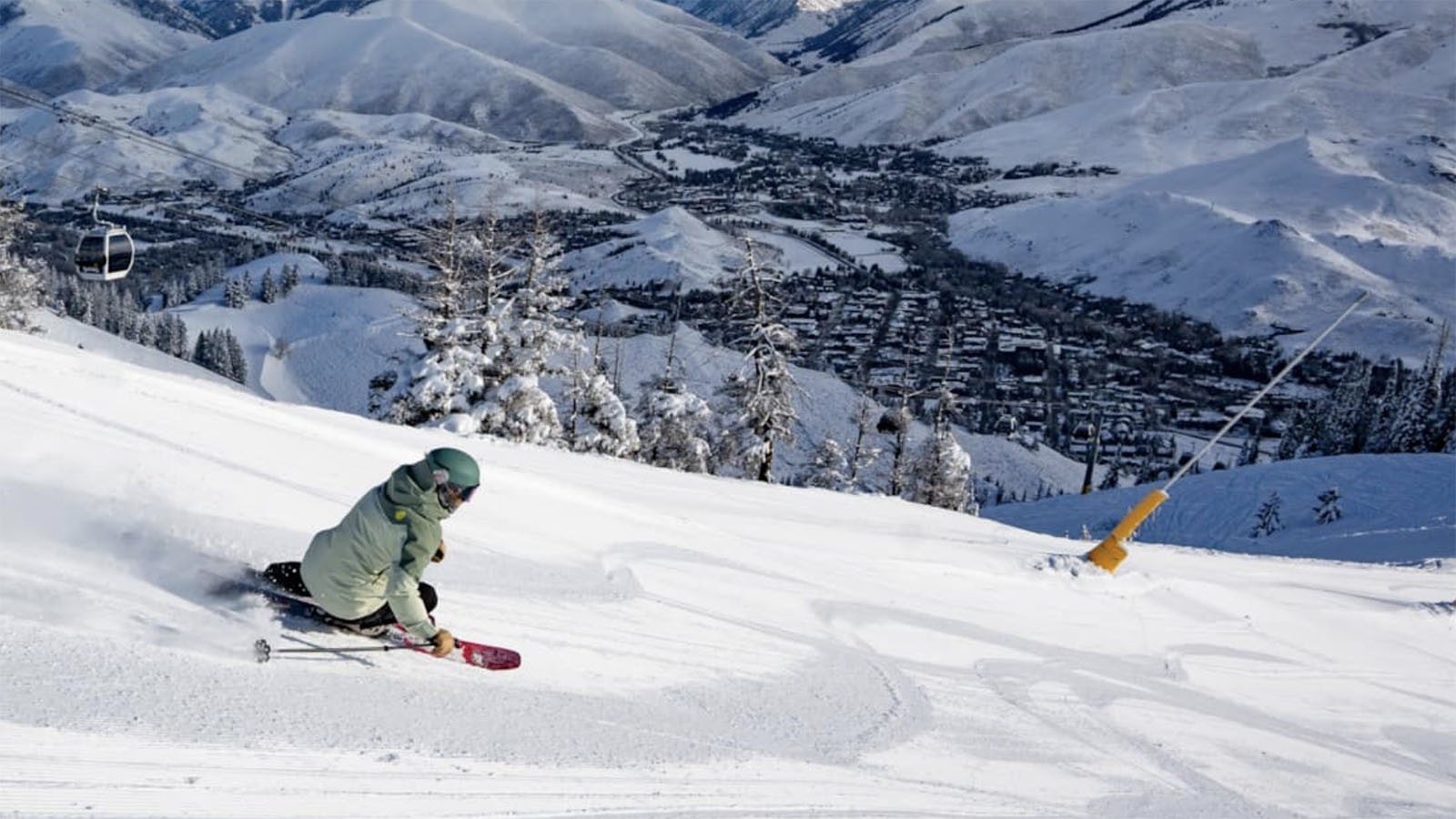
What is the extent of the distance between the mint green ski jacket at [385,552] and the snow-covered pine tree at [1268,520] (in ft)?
93.8

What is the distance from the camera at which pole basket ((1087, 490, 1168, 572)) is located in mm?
12461

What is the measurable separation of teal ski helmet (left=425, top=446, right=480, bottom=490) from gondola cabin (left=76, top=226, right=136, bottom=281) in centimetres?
1781

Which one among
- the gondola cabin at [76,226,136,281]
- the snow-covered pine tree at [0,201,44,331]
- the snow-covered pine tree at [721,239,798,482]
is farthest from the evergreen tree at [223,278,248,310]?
the gondola cabin at [76,226,136,281]

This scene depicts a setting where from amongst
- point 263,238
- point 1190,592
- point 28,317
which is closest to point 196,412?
point 1190,592

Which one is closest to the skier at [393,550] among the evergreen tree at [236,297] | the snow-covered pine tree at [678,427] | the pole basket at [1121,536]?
the pole basket at [1121,536]

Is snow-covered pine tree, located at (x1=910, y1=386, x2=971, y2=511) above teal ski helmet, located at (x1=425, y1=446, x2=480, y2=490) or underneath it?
underneath

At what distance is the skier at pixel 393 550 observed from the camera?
595 cm

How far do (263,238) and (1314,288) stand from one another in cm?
13341

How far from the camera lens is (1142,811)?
280 inches

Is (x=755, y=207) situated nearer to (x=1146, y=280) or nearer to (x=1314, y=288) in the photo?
(x=1146, y=280)

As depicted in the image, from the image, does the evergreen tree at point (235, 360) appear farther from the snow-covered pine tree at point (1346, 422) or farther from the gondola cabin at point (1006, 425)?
the snow-covered pine tree at point (1346, 422)

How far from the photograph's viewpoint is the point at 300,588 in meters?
6.68

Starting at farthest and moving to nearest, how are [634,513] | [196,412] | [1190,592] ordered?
[1190,592] → [634,513] → [196,412]

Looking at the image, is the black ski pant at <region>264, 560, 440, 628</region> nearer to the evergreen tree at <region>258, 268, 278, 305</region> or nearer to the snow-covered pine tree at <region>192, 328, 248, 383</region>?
the snow-covered pine tree at <region>192, 328, 248, 383</region>
